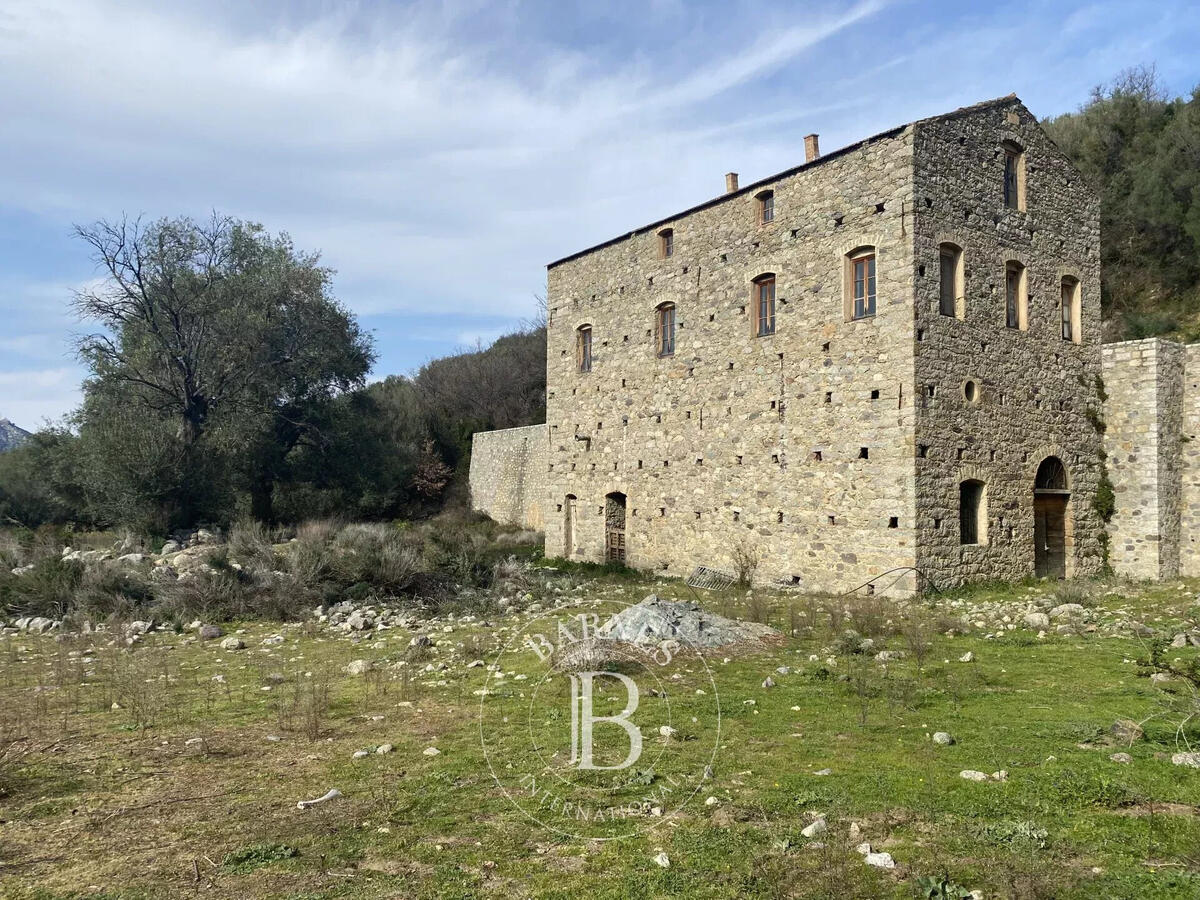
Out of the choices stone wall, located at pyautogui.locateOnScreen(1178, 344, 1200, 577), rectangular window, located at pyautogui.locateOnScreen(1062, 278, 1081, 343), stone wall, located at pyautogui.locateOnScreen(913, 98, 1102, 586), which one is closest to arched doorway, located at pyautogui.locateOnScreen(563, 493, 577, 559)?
stone wall, located at pyautogui.locateOnScreen(913, 98, 1102, 586)

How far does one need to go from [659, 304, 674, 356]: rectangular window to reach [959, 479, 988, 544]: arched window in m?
6.54

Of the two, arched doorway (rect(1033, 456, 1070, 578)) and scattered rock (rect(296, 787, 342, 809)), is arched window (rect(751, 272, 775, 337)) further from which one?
scattered rock (rect(296, 787, 342, 809))

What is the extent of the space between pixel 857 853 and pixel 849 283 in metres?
10.9

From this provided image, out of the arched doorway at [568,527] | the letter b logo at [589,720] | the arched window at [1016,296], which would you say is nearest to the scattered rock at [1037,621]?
the letter b logo at [589,720]

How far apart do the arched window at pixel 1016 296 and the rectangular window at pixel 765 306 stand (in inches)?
159

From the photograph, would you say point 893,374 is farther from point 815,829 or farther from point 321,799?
point 321,799

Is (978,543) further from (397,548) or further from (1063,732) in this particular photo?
(397,548)

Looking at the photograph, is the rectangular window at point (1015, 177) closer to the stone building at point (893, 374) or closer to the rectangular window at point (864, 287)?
the stone building at point (893, 374)

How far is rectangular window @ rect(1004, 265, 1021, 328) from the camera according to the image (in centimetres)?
1370

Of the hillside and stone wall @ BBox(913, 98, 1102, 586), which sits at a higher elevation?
the hillside

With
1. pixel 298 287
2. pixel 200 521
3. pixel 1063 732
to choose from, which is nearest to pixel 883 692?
pixel 1063 732

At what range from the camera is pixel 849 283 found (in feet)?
43.2

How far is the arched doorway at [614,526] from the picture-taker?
1816 cm

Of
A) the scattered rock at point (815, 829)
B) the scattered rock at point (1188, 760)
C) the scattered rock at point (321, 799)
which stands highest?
the scattered rock at point (1188, 760)
